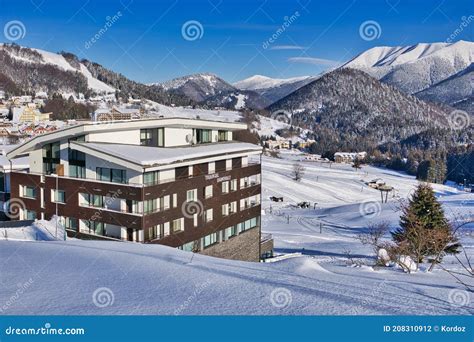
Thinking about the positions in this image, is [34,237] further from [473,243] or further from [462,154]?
[462,154]

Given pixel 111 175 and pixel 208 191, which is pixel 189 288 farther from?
pixel 208 191

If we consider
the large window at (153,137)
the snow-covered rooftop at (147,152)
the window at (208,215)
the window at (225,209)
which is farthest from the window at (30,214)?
the window at (225,209)

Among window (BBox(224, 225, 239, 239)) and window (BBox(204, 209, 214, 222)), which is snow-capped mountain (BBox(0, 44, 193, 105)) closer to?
window (BBox(224, 225, 239, 239))

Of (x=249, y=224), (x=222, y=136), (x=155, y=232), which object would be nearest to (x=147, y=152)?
(x=155, y=232)

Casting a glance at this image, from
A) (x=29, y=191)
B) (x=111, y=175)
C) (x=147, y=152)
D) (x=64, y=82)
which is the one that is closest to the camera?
(x=111, y=175)

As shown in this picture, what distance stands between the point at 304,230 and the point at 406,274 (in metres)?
29.1

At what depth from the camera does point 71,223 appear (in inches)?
696

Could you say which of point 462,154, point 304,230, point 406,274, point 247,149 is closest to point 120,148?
point 247,149

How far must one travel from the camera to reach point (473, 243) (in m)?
26.3

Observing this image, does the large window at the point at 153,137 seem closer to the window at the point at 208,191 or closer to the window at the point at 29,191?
the window at the point at 208,191

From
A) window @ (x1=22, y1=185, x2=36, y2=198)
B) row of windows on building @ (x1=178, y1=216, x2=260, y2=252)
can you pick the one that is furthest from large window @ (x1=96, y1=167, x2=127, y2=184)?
window @ (x1=22, y1=185, x2=36, y2=198)

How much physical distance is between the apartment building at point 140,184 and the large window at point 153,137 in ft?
0.11

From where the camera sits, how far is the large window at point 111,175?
1647cm

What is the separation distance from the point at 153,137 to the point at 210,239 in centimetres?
502
